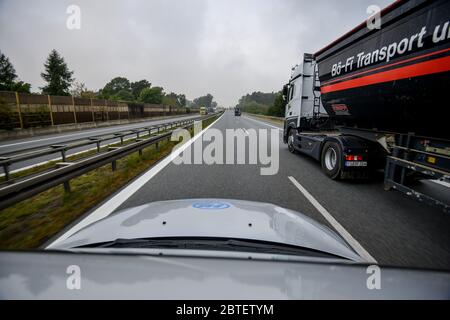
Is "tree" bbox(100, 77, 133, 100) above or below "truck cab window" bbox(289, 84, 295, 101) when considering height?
above

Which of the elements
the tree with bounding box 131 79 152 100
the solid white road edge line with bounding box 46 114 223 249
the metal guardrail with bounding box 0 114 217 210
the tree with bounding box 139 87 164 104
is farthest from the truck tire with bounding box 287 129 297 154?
the tree with bounding box 131 79 152 100

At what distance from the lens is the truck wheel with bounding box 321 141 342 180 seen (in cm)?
577

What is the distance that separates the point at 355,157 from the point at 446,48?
2878 mm

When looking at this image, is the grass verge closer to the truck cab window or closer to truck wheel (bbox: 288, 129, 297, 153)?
truck wheel (bbox: 288, 129, 297, 153)

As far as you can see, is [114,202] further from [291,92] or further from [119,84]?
[119,84]

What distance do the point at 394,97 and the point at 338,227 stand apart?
2521 millimetres

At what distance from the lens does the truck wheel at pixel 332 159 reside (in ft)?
18.9

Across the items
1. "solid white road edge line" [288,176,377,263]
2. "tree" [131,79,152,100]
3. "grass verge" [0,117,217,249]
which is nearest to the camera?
"solid white road edge line" [288,176,377,263]

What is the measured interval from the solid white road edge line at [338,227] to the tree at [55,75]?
85680 mm

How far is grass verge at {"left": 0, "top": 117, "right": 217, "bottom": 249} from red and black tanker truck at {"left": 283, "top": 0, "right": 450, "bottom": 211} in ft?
17.5

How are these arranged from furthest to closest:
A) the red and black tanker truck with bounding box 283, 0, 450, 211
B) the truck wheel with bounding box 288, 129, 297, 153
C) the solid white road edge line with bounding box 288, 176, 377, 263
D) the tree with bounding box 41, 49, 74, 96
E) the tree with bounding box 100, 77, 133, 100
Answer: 1. the tree with bounding box 100, 77, 133, 100
2. the tree with bounding box 41, 49, 74, 96
3. the truck wheel with bounding box 288, 129, 297, 153
4. the red and black tanker truck with bounding box 283, 0, 450, 211
5. the solid white road edge line with bounding box 288, 176, 377, 263

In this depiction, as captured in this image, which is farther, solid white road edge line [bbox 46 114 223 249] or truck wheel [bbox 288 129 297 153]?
truck wheel [bbox 288 129 297 153]
